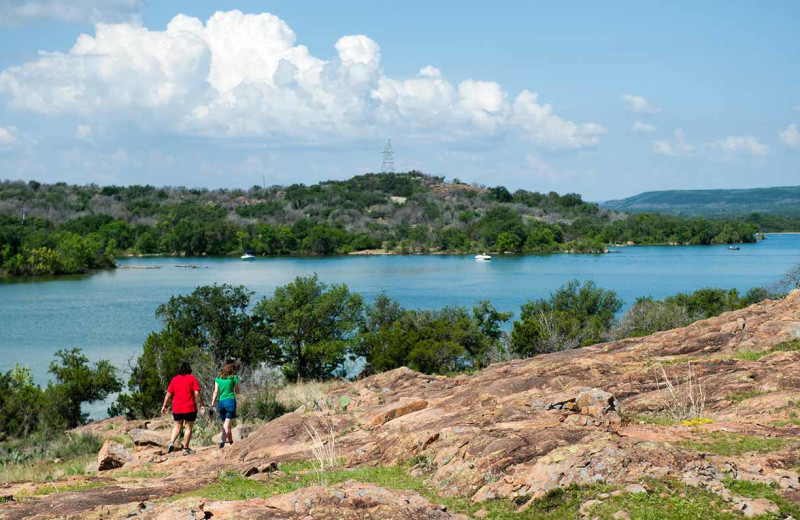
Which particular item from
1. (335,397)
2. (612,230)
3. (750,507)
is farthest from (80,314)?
(612,230)

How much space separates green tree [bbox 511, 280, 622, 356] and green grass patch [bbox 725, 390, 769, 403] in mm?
21897

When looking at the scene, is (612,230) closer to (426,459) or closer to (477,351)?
(477,351)

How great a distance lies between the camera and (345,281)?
84438mm

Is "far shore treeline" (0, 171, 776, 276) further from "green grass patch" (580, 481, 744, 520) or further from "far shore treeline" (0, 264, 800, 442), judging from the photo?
"green grass patch" (580, 481, 744, 520)

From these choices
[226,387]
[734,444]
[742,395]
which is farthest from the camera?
[226,387]

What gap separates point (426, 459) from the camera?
10.4 meters

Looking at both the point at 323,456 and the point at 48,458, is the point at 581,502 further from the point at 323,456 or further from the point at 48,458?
the point at 48,458

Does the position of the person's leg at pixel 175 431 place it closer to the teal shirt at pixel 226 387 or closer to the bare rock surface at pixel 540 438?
the bare rock surface at pixel 540 438

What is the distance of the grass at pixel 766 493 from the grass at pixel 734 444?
896 mm

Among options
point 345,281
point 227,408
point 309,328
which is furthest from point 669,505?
point 345,281

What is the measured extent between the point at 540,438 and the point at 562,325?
29630 millimetres

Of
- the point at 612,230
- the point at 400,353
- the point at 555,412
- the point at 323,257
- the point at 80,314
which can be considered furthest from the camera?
the point at 612,230

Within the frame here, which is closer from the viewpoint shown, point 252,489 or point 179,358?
point 252,489

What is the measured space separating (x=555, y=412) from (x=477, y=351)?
87.5ft
